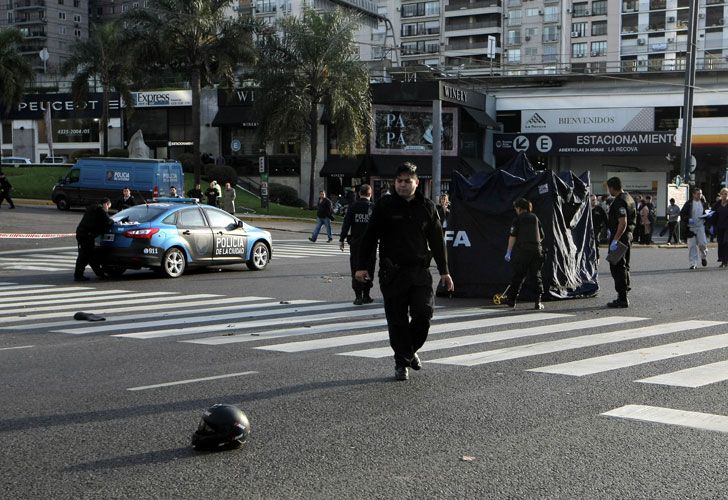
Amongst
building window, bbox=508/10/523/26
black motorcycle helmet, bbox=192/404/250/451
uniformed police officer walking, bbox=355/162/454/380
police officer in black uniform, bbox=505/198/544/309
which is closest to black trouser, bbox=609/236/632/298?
police officer in black uniform, bbox=505/198/544/309

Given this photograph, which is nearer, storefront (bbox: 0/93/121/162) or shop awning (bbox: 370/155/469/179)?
shop awning (bbox: 370/155/469/179)

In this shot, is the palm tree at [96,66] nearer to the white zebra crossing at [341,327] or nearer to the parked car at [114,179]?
the parked car at [114,179]

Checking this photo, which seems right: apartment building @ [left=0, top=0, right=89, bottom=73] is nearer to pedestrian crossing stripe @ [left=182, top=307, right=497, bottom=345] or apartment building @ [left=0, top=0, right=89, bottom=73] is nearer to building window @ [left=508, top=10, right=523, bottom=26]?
building window @ [left=508, top=10, right=523, bottom=26]

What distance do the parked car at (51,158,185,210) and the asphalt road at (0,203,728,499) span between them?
2662cm

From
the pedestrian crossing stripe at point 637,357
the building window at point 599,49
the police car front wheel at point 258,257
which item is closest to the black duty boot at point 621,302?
the pedestrian crossing stripe at point 637,357

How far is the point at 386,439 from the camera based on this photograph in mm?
5934

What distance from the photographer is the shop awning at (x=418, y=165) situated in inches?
2094

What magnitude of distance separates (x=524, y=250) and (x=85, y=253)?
934 cm

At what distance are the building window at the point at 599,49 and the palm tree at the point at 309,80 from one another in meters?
53.7

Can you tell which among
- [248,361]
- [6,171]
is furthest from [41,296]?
[6,171]

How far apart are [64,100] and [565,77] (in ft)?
121

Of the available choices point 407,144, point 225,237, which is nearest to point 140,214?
point 225,237

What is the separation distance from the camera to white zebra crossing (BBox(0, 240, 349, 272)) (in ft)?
71.5

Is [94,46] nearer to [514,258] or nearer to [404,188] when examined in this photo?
[514,258]
